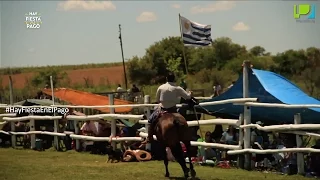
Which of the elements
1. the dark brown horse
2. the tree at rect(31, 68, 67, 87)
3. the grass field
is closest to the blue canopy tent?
the grass field

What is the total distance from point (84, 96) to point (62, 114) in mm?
2047

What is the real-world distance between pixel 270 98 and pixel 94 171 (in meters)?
4.11

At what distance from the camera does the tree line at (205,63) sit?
58219mm

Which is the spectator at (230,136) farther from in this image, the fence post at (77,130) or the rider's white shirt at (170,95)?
the fence post at (77,130)

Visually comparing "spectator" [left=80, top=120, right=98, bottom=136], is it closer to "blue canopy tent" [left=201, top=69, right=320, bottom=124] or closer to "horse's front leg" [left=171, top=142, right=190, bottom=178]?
"blue canopy tent" [left=201, top=69, right=320, bottom=124]

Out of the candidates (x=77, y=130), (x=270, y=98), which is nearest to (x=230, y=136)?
(x=270, y=98)

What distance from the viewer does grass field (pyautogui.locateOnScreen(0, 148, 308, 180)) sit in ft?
36.1

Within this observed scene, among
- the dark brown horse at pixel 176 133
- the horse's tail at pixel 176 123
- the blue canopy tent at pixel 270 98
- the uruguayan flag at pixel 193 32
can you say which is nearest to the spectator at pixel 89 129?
the blue canopy tent at pixel 270 98

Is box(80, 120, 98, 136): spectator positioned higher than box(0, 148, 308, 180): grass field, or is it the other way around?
box(80, 120, 98, 136): spectator

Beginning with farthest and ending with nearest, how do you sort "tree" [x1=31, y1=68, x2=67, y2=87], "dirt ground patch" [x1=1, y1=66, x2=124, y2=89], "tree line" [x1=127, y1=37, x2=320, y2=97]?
1. "tree line" [x1=127, y1=37, x2=320, y2=97]
2. "dirt ground patch" [x1=1, y1=66, x2=124, y2=89]
3. "tree" [x1=31, y1=68, x2=67, y2=87]

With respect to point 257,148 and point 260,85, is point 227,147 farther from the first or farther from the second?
point 260,85

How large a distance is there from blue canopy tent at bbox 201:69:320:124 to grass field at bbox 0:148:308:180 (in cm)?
161

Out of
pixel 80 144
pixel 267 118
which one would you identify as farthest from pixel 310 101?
pixel 80 144

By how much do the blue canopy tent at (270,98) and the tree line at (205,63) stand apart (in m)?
40.5
